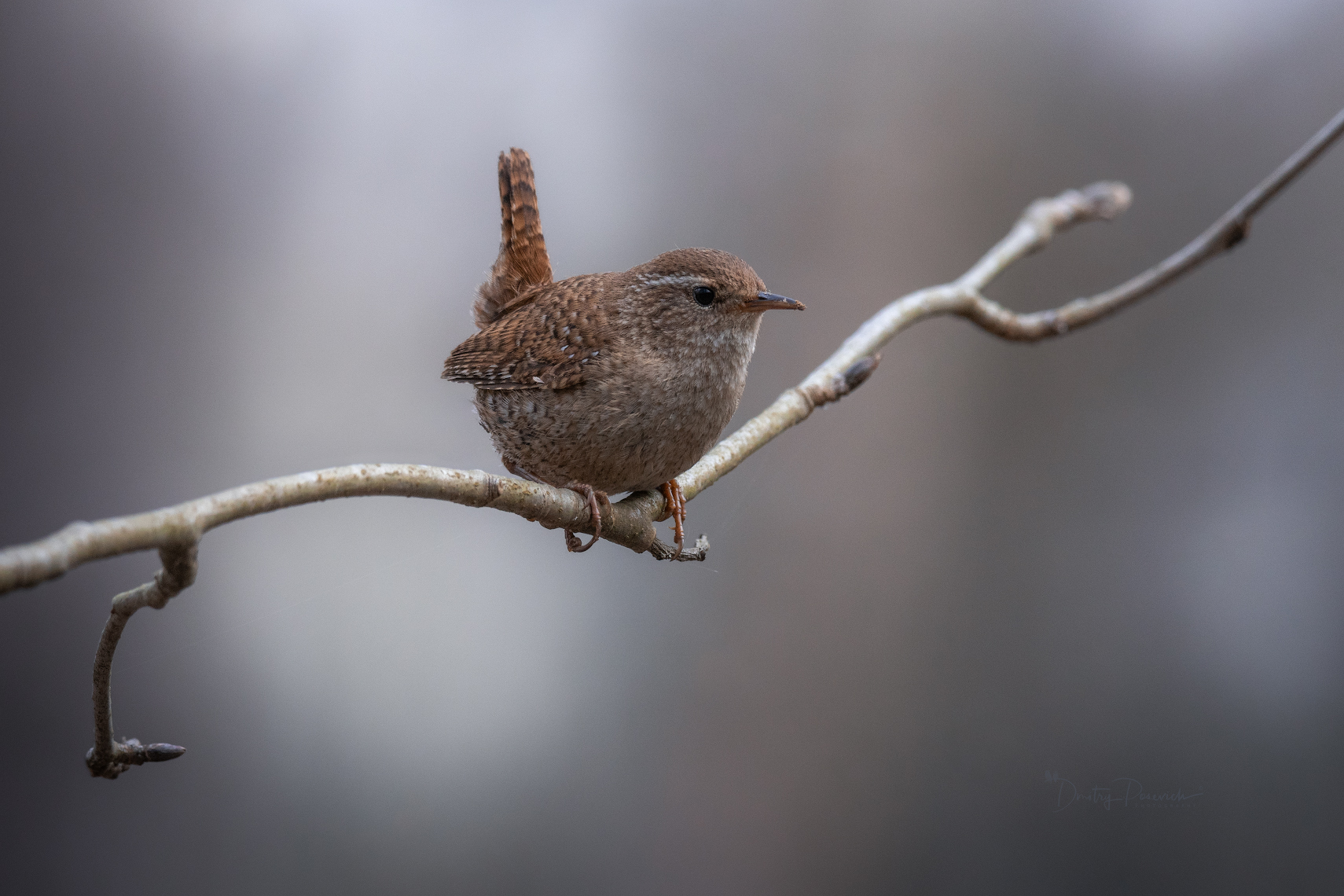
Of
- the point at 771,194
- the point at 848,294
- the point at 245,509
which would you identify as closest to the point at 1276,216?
the point at 848,294

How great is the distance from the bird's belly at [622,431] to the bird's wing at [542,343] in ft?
0.12

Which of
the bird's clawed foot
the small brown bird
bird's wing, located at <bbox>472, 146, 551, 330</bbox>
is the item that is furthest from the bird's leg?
bird's wing, located at <bbox>472, 146, 551, 330</bbox>

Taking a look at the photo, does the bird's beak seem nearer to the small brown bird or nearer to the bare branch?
the small brown bird

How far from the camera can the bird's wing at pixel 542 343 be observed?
56.1 inches

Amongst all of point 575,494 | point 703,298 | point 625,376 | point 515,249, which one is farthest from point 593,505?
point 515,249

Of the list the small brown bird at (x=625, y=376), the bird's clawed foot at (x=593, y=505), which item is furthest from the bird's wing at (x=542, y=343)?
the bird's clawed foot at (x=593, y=505)

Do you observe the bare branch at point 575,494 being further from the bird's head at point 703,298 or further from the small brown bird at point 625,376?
the bird's head at point 703,298

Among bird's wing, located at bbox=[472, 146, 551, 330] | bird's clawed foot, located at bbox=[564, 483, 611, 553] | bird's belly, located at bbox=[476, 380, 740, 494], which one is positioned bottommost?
bird's clawed foot, located at bbox=[564, 483, 611, 553]

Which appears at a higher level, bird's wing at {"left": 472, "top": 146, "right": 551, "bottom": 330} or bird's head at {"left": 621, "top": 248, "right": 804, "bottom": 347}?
bird's wing at {"left": 472, "top": 146, "right": 551, "bottom": 330}

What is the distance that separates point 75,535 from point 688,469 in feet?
2.97

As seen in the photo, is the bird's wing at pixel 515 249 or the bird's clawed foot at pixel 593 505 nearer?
the bird's clawed foot at pixel 593 505

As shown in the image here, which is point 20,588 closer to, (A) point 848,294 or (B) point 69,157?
(B) point 69,157

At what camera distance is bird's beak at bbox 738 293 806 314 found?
49.6 inches

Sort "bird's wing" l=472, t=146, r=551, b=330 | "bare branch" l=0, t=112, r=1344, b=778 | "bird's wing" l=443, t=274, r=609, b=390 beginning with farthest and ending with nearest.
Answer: "bird's wing" l=472, t=146, r=551, b=330 → "bird's wing" l=443, t=274, r=609, b=390 → "bare branch" l=0, t=112, r=1344, b=778
